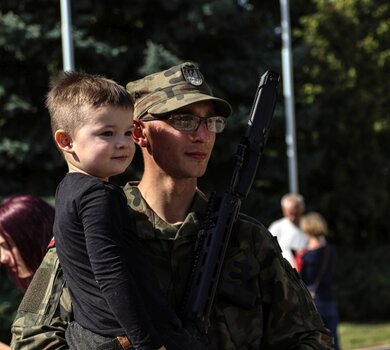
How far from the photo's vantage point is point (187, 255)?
2.62 metres

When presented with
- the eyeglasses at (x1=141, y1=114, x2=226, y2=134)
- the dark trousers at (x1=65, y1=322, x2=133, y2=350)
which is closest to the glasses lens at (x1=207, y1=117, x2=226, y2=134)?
the eyeglasses at (x1=141, y1=114, x2=226, y2=134)

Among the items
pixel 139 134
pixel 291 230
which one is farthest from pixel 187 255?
pixel 291 230

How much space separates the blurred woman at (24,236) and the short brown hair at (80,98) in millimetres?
1019

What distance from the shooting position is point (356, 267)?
665 inches

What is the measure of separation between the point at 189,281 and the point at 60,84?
0.66 meters

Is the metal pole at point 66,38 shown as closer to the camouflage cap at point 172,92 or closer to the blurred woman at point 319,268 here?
the blurred woman at point 319,268

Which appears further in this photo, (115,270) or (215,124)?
(215,124)

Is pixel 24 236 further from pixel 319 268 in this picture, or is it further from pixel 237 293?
pixel 319 268

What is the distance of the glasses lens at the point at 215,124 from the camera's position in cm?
269

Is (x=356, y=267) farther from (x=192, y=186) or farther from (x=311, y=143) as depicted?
(x=192, y=186)

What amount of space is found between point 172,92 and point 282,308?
72 centimetres

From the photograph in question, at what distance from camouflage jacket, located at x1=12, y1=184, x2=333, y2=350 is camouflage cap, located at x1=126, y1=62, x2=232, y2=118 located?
1.01 feet

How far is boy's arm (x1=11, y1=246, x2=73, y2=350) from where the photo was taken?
8.14ft

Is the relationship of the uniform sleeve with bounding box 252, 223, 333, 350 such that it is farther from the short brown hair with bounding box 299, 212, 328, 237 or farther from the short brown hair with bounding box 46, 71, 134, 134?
the short brown hair with bounding box 299, 212, 328, 237
